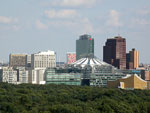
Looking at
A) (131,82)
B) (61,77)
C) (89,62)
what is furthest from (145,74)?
(131,82)

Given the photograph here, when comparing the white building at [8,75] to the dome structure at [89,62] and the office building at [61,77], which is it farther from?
the office building at [61,77]

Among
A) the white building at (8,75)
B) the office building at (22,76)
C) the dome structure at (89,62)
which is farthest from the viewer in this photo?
the office building at (22,76)

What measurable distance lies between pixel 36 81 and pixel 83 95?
73577 mm

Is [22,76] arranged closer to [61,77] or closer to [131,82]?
[61,77]

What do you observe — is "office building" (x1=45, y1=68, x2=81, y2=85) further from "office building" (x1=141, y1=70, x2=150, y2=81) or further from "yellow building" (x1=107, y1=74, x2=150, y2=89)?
"office building" (x1=141, y1=70, x2=150, y2=81)

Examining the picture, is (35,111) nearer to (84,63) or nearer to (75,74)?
(75,74)

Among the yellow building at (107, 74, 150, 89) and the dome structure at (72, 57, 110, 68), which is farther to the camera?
the dome structure at (72, 57, 110, 68)

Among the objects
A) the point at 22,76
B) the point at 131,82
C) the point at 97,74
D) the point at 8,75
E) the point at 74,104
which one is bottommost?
the point at 74,104

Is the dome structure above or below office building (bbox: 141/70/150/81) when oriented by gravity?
above

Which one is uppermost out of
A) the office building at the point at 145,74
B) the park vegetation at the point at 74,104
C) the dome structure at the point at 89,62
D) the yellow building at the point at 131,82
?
the dome structure at the point at 89,62

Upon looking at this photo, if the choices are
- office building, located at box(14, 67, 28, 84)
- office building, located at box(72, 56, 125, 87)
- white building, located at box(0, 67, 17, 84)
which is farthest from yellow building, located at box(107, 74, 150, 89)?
white building, located at box(0, 67, 17, 84)

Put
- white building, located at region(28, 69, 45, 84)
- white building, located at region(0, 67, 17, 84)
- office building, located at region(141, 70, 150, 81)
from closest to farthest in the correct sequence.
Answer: white building, located at region(0, 67, 17, 84) < white building, located at region(28, 69, 45, 84) < office building, located at region(141, 70, 150, 81)

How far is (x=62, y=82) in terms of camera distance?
14362 cm

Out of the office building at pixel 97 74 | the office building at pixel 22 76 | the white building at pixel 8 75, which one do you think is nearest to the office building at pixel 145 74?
the office building at pixel 97 74
